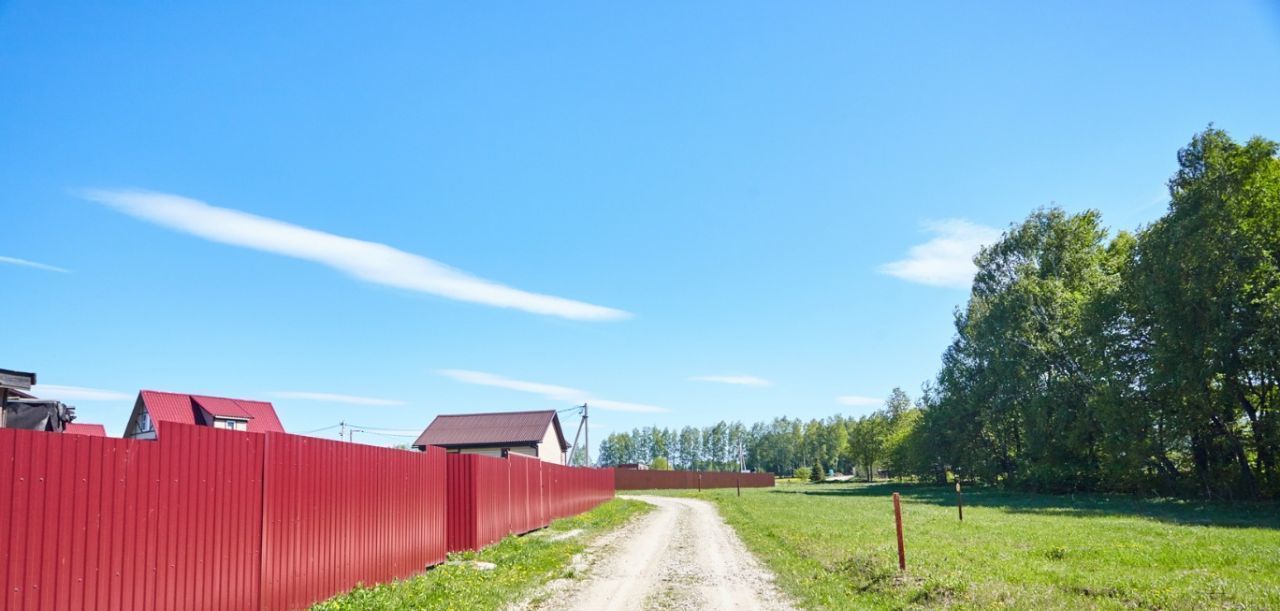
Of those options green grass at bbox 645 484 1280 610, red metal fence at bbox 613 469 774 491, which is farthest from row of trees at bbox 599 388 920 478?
green grass at bbox 645 484 1280 610

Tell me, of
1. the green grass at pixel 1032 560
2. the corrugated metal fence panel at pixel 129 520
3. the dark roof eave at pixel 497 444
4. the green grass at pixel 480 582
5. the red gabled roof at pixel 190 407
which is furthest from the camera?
the dark roof eave at pixel 497 444

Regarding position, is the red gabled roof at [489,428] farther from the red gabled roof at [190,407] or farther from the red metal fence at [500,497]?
the red metal fence at [500,497]

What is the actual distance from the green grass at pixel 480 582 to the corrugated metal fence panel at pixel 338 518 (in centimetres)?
33

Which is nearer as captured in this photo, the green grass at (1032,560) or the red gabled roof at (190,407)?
Result: the green grass at (1032,560)

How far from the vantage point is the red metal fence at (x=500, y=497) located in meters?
15.0

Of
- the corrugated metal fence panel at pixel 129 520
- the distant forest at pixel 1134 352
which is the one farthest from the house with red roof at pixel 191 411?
the distant forest at pixel 1134 352

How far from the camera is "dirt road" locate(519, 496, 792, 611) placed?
10.0m

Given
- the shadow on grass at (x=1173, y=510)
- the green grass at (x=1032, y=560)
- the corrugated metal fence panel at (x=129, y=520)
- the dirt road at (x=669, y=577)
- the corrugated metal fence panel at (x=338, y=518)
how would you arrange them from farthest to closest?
the shadow on grass at (x=1173, y=510) < the dirt road at (x=669, y=577) < the green grass at (x=1032, y=560) < the corrugated metal fence panel at (x=338, y=518) < the corrugated metal fence panel at (x=129, y=520)

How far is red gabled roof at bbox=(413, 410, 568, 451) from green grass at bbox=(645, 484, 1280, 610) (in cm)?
3385

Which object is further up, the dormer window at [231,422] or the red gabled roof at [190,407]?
the red gabled roof at [190,407]

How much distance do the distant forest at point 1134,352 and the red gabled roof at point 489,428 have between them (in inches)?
1163

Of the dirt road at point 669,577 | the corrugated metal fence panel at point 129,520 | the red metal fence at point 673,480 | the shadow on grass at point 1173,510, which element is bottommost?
the red metal fence at point 673,480

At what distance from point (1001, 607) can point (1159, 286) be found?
991 inches

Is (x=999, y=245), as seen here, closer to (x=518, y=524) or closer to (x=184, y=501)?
(x=518, y=524)
